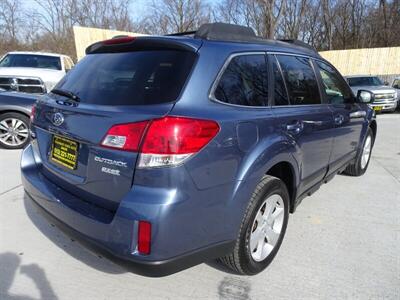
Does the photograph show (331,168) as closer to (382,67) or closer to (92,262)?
(92,262)

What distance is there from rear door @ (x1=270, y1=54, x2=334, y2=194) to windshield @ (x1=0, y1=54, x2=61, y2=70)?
855 centimetres

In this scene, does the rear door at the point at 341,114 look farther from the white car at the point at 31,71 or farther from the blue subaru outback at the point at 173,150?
the white car at the point at 31,71

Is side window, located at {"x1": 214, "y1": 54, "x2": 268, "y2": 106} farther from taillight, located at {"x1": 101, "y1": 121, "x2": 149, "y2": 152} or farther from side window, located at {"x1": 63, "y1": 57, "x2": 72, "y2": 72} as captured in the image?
side window, located at {"x1": 63, "y1": 57, "x2": 72, "y2": 72}

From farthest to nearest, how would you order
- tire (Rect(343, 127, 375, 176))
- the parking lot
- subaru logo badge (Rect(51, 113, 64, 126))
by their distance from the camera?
tire (Rect(343, 127, 375, 176)) < the parking lot < subaru logo badge (Rect(51, 113, 64, 126))

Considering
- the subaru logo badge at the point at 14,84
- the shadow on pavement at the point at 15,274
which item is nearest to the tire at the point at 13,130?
the subaru logo badge at the point at 14,84

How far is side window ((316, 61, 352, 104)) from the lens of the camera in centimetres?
382

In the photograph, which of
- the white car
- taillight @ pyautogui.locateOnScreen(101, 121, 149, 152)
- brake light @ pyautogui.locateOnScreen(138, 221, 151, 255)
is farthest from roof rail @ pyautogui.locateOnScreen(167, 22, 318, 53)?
the white car

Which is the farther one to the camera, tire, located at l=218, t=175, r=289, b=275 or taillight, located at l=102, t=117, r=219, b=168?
tire, located at l=218, t=175, r=289, b=275

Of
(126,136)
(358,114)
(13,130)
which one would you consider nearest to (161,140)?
(126,136)

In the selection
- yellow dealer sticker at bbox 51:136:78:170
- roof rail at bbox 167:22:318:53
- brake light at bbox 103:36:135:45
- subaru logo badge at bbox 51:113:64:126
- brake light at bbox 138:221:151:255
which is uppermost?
roof rail at bbox 167:22:318:53

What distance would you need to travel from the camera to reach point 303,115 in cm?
313

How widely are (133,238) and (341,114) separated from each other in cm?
283

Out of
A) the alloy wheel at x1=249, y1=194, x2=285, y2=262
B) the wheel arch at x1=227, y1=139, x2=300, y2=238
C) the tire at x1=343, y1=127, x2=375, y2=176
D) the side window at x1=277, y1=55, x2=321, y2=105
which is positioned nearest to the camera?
the wheel arch at x1=227, y1=139, x2=300, y2=238

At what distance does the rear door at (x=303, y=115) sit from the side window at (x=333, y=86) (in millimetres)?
272
